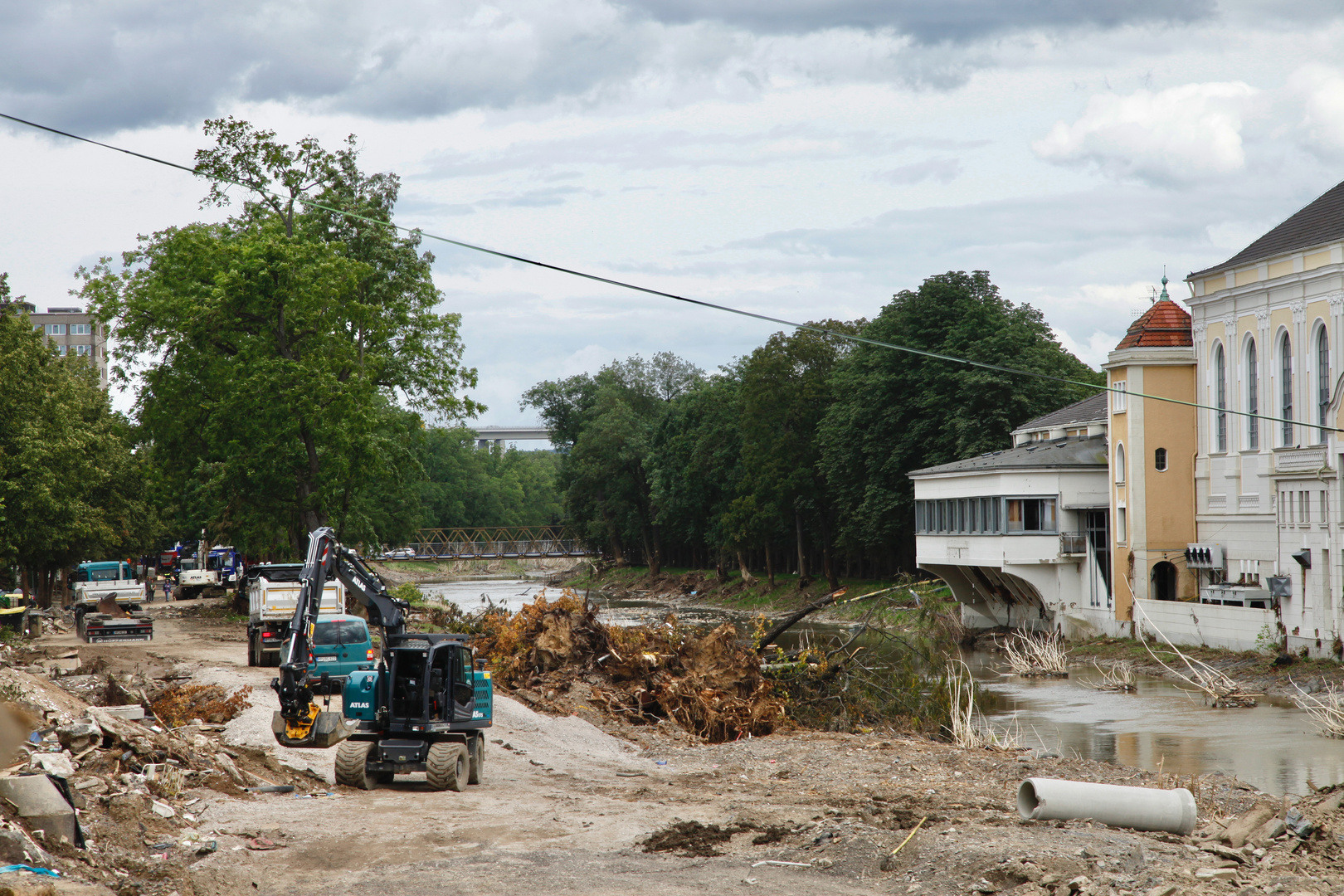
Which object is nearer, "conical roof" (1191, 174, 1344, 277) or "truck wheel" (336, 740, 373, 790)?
"truck wheel" (336, 740, 373, 790)

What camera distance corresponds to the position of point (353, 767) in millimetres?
18094

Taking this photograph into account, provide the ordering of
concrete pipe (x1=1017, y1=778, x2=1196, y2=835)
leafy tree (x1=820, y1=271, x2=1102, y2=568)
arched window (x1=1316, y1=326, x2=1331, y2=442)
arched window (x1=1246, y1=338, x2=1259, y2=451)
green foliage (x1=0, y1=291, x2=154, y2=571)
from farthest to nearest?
leafy tree (x1=820, y1=271, x2=1102, y2=568) < arched window (x1=1246, y1=338, x2=1259, y2=451) < arched window (x1=1316, y1=326, x2=1331, y2=442) < green foliage (x1=0, y1=291, x2=154, y2=571) < concrete pipe (x1=1017, y1=778, x2=1196, y2=835)

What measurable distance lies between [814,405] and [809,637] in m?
43.9

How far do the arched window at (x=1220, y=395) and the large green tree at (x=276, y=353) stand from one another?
30.4m

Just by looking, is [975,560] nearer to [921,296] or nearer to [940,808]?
[921,296]

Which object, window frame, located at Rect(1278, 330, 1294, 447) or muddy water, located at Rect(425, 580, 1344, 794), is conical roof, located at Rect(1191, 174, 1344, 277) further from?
muddy water, located at Rect(425, 580, 1344, 794)

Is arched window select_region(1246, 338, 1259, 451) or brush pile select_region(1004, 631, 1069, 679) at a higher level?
arched window select_region(1246, 338, 1259, 451)

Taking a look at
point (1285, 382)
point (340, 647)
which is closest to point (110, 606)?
point (340, 647)

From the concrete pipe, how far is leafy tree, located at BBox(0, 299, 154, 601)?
110 ft

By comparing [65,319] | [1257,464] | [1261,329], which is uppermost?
[65,319]

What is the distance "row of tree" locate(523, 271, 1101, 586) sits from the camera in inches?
2473

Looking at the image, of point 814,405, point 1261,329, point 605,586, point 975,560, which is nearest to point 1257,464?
point 1261,329

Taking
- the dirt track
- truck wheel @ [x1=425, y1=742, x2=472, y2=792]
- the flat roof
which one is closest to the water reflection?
the dirt track

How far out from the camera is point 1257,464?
151ft
